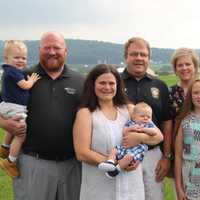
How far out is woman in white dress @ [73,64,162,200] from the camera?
495 cm

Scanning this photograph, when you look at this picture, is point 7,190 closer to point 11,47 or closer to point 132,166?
point 11,47

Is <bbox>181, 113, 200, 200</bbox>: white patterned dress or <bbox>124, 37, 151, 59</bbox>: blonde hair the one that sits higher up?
<bbox>124, 37, 151, 59</bbox>: blonde hair

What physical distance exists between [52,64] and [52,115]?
63cm

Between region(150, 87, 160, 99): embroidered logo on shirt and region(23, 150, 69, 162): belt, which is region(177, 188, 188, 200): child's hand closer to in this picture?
region(150, 87, 160, 99): embroidered logo on shirt

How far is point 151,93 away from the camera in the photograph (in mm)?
5824

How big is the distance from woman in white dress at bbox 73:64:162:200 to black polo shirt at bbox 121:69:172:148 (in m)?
0.62

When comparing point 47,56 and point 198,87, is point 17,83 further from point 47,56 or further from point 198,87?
point 198,87

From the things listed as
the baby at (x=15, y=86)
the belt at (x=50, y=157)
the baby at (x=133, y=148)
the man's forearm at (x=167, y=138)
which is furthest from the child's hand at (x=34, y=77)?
the man's forearm at (x=167, y=138)

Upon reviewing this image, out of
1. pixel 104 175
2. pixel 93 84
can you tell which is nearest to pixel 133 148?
pixel 104 175

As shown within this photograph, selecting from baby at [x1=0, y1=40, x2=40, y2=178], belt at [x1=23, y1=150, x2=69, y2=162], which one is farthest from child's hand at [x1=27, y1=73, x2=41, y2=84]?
belt at [x1=23, y1=150, x2=69, y2=162]

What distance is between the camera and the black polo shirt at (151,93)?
18.9 feet

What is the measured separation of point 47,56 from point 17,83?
499mm

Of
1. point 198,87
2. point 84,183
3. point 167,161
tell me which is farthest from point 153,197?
point 198,87

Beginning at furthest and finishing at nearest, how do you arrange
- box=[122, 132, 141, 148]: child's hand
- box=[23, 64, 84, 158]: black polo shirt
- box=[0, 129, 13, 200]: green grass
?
box=[0, 129, 13, 200]: green grass < box=[23, 64, 84, 158]: black polo shirt < box=[122, 132, 141, 148]: child's hand
